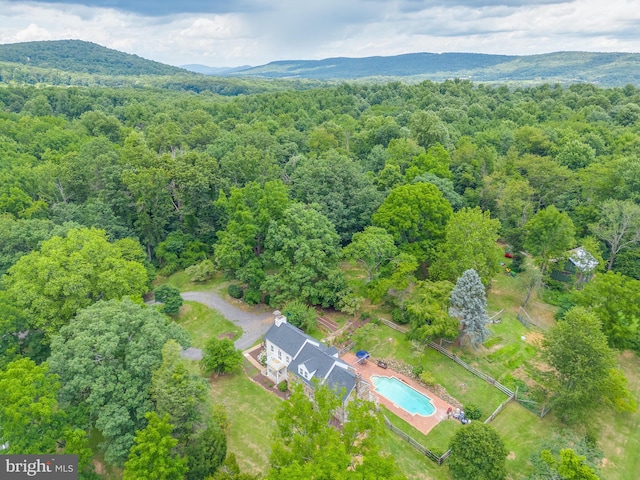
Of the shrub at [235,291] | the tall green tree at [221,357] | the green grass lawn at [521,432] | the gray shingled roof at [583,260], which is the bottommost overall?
the green grass lawn at [521,432]

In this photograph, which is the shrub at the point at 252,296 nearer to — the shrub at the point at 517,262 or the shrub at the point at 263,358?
the shrub at the point at 263,358

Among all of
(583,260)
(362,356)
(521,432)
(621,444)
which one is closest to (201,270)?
(362,356)

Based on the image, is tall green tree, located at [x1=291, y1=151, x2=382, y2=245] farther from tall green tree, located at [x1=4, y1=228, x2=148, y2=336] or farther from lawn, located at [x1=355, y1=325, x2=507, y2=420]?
tall green tree, located at [x1=4, y1=228, x2=148, y2=336]

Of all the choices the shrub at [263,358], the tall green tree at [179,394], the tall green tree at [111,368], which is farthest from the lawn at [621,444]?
the tall green tree at [111,368]

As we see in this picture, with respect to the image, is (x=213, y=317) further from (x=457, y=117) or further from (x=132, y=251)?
(x=457, y=117)

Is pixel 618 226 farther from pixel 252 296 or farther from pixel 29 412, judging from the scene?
pixel 29 412

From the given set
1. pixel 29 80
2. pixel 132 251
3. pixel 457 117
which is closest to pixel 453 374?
pixel 132 251

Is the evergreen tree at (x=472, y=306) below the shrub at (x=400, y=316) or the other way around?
the other way around

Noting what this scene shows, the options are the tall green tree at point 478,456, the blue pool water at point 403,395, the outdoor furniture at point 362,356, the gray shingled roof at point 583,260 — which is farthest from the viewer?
the gray shingled roof at point 583,260
